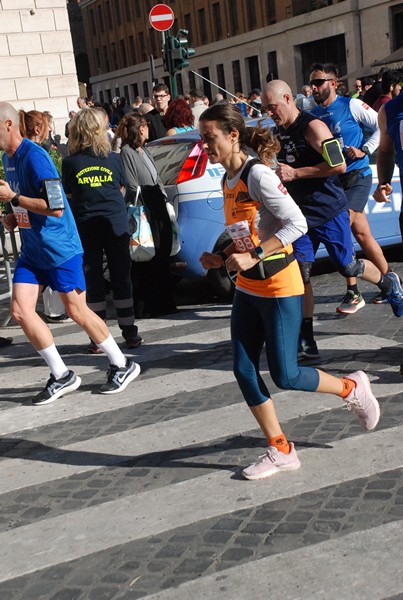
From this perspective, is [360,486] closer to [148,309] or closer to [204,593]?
[204,593]

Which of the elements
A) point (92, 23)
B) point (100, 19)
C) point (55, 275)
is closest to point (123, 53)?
point (100, 19)

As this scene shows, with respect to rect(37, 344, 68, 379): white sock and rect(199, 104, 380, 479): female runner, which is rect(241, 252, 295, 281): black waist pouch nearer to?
rect(199, 104, 380, 479): female runner

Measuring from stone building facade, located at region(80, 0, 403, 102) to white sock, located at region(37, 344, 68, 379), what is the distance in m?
35.3

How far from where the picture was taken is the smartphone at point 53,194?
589 centimetres

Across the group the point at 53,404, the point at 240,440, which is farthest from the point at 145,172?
the point at 240,440

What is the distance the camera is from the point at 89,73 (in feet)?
299

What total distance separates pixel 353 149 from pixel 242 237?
12.5 ft

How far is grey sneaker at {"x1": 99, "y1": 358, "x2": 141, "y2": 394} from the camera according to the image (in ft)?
20.7

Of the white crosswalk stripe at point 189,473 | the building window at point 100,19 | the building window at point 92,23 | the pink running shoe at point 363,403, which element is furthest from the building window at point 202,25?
the pink running shoe at point 363,403

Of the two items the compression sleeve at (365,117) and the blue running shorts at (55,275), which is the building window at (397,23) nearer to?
the compression sleeve at (365,117)

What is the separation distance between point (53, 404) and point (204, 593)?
2885mm

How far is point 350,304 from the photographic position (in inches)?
310

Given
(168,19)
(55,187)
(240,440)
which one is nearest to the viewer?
(240,440)

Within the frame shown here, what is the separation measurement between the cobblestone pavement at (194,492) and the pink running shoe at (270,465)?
0.20 ft
